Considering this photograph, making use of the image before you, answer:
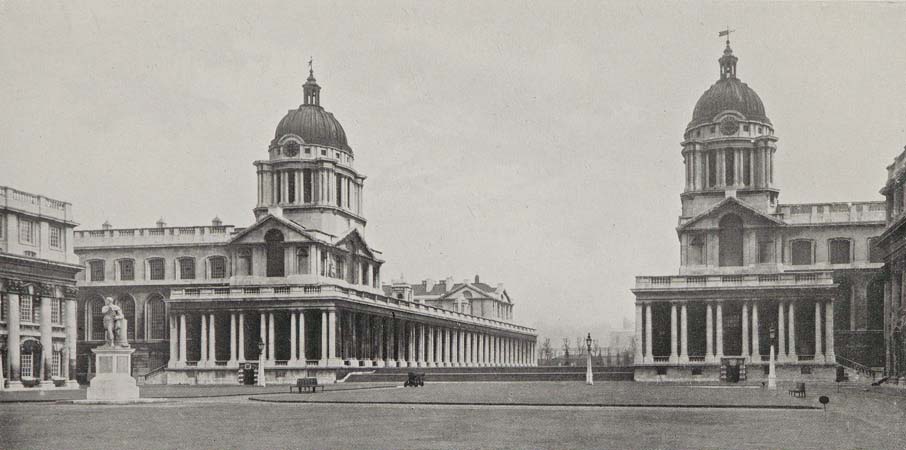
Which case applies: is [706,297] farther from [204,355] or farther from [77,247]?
[77,247]

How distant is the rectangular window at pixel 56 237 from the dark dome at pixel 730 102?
5080cm

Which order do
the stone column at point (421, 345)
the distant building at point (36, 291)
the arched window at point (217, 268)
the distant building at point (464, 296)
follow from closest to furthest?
the distant building at point (36, 291), the arched window at point (217, 268), the stone column at point (421, 345), the distant building at point (464, 296)

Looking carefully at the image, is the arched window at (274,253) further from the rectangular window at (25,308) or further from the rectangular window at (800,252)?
the rectangular window at (800,252)

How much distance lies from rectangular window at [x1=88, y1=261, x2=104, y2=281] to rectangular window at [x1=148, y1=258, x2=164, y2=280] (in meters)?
4.23

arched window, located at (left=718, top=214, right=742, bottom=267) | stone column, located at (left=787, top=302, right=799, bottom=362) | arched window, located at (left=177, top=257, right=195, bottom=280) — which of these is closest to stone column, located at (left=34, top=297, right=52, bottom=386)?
arched window, located at (left=177, top=257, right=195, bottom=280)

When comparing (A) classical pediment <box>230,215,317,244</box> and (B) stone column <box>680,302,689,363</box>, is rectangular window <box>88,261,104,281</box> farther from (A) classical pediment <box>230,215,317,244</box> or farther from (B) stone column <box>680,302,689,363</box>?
(B) stone column <box>680,302,689,363</box>

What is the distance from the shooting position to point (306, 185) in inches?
3489

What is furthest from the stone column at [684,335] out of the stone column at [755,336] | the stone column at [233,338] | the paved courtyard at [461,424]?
the paved courtyard at [461,424]

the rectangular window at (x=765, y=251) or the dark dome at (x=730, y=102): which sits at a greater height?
the dark dome at (x=730, y=102)

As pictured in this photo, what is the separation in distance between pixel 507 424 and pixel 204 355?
54.8 m

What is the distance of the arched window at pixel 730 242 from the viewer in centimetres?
8669

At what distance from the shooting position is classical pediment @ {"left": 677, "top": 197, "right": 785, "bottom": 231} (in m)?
85.7

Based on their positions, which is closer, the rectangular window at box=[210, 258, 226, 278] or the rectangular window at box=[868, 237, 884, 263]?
the rectangular window at box=[868, 237, 884, 263]

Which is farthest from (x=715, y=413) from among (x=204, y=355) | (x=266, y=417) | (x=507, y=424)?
(x=204, y=355)
